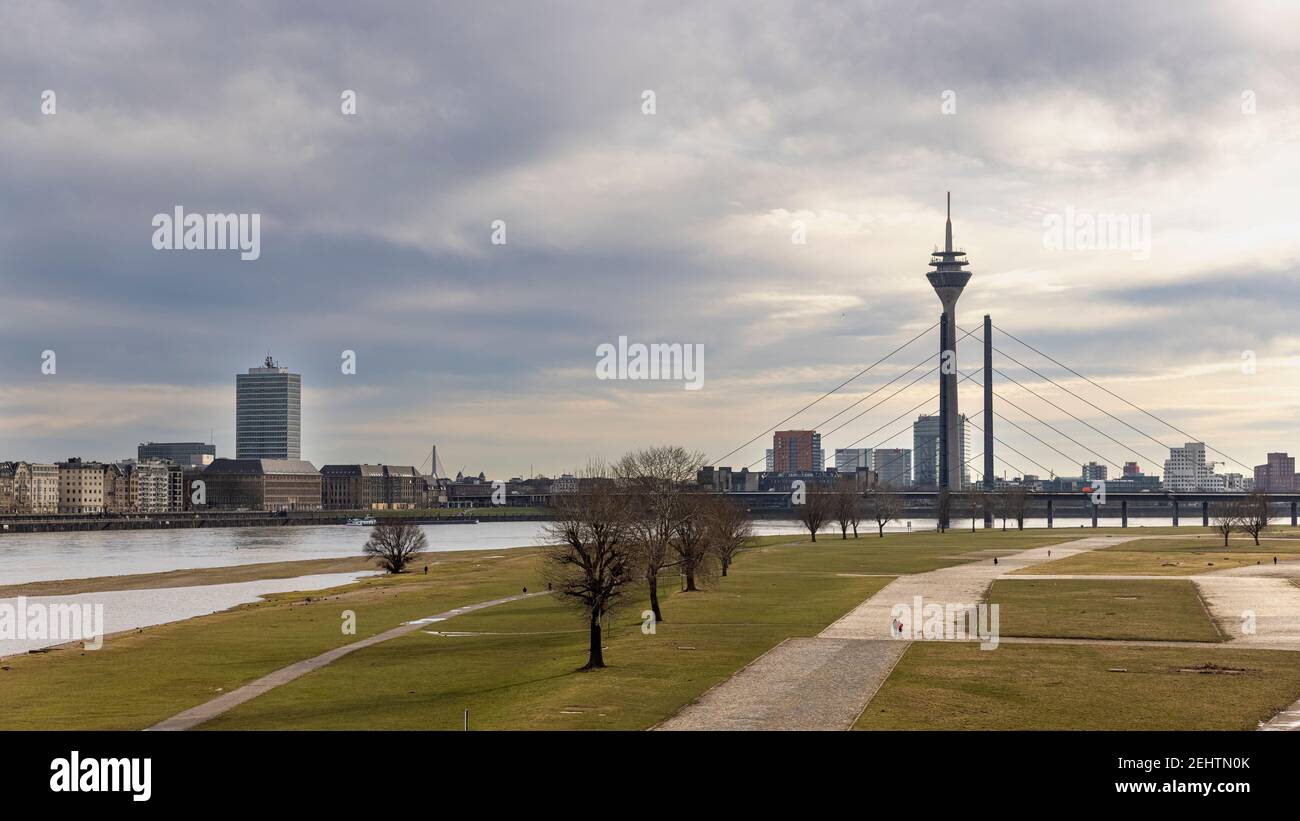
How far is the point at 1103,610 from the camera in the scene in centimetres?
6116

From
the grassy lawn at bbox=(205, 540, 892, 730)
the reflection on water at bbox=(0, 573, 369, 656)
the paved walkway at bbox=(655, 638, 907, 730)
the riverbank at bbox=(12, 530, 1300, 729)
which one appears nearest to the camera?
the paved walkway at bbox=(655, 638, 907, 730)

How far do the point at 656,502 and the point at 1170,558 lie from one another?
176 ft

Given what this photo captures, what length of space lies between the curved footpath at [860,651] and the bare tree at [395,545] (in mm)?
50679

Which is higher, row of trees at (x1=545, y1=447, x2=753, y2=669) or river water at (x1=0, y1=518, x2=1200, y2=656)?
row of trees at (x1=545, y1=447, x2=753, y2=669)

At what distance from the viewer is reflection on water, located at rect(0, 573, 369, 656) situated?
222 ft

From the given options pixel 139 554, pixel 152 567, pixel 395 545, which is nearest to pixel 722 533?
pixel 395 545

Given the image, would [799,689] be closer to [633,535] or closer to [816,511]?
[633,535]

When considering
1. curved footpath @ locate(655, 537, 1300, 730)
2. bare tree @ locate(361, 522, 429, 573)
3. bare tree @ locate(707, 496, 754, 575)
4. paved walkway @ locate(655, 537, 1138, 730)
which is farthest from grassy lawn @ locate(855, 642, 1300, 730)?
bare tree @ locate(361, 522, 429, 573)

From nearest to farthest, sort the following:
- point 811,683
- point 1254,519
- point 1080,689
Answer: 1. point 1080,689
2. point 811,683
3. point 1254,519

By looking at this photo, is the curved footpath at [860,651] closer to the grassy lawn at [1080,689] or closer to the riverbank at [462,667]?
the grassy lawn at [1080,689]

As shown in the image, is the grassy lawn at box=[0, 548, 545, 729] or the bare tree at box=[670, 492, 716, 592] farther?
the bare tree at box=[670, 492, 716, 592]

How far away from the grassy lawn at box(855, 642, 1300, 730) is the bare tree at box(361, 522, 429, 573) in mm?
72404

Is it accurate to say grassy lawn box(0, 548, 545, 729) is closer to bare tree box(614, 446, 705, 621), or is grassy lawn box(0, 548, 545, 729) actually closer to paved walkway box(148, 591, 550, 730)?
paved walkway box(148, 591, 550, 730)
